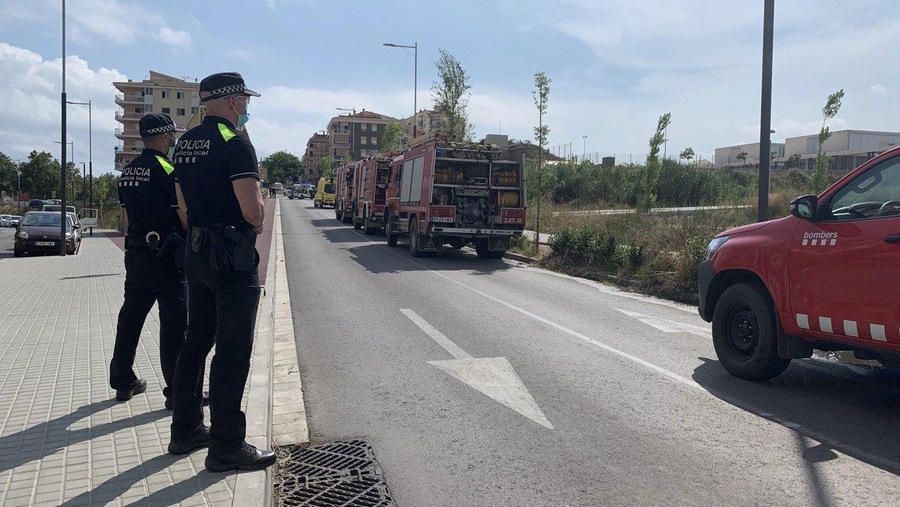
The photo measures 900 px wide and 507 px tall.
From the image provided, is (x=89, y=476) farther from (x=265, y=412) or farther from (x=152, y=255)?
(x=152, y=255)

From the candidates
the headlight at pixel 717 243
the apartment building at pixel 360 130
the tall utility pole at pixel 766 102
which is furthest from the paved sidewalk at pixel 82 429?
the apartment building at pixel 360 130

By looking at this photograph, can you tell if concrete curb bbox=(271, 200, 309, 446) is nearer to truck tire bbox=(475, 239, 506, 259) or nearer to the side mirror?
the side mirror

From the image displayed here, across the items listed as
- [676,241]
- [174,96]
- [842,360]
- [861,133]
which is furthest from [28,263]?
[174,96]

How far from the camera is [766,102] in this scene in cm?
1062

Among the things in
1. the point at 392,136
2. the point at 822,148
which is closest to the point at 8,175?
the point at 392,136

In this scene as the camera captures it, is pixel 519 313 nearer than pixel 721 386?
No

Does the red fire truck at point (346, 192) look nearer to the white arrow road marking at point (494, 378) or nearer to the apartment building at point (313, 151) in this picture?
the white arrow road marking at point (494, 378)

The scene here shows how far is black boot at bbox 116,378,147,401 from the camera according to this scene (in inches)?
203

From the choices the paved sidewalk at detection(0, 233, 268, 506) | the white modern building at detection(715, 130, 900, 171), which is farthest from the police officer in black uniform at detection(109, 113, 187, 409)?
the white modern building at detection(715, 130, 900, 171)

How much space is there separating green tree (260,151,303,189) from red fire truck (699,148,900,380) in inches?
5586

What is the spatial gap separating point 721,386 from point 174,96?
11076 cm

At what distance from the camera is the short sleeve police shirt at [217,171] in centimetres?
372

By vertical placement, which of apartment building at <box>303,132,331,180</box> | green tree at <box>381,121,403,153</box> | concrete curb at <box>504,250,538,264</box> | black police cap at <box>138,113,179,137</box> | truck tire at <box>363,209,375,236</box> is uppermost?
apartment building at <box>303,132,331,180</box>

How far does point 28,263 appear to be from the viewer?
18594mm
